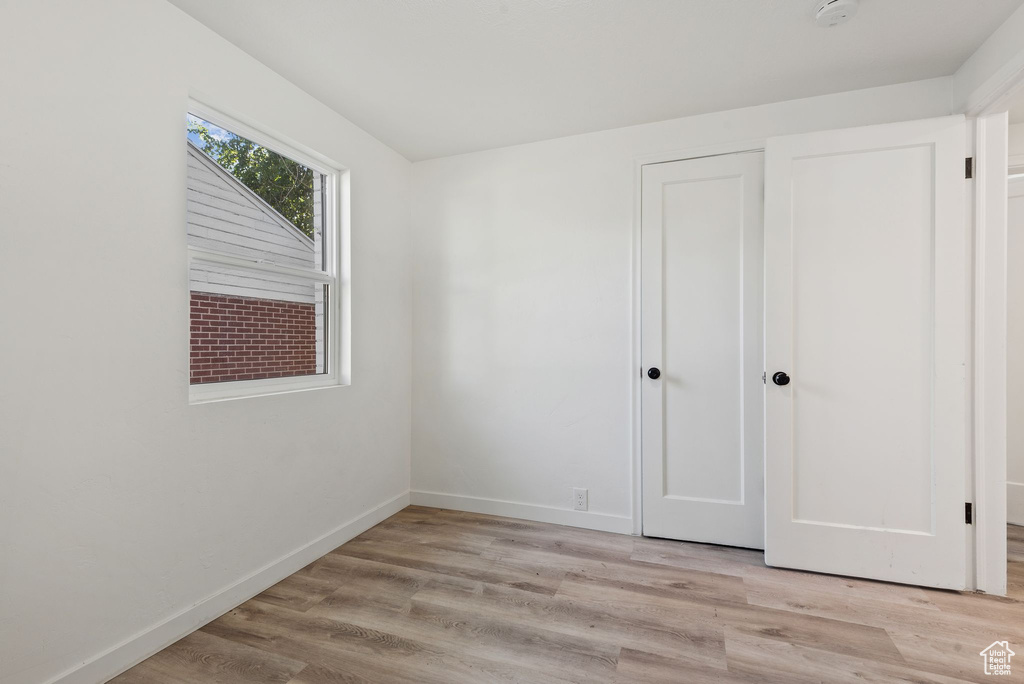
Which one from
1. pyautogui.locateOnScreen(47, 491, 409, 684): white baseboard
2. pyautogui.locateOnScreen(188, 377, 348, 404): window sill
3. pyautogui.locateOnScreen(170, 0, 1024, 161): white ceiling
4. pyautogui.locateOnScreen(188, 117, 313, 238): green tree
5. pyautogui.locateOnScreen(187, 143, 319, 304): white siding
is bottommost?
pyautogui.locateOnScreen(47, 491, 409, 684): white baseboard

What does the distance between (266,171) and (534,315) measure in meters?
1.71

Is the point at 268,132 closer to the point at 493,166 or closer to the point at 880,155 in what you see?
the point at 493,166

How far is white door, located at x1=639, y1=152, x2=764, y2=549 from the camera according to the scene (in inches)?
104

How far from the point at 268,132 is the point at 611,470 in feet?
8.61

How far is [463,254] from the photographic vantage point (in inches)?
131

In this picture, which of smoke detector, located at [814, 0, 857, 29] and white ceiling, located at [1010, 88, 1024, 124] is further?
white ceiling, located at [1010, 88, 1024, 124]

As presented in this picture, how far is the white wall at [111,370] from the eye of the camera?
1.44 m

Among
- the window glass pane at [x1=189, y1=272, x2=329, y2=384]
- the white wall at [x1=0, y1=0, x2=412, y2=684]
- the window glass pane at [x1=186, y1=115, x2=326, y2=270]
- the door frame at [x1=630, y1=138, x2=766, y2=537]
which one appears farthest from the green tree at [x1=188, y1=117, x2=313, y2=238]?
the door frame at [x1=630, y1=138, x2=766, y2=537]

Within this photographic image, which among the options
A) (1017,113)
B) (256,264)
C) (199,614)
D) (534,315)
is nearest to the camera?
(199,614)

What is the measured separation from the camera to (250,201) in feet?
7.65

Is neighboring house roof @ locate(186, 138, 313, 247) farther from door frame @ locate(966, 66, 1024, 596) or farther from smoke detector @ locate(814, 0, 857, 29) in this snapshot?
door frame @ locate(966, 66, 1024, 596)

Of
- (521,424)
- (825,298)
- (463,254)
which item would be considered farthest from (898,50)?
(521,424)

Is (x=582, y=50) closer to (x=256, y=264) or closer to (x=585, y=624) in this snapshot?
(x=256, y=264)

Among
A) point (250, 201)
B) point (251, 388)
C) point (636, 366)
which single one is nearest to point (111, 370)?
point (251, 388)
